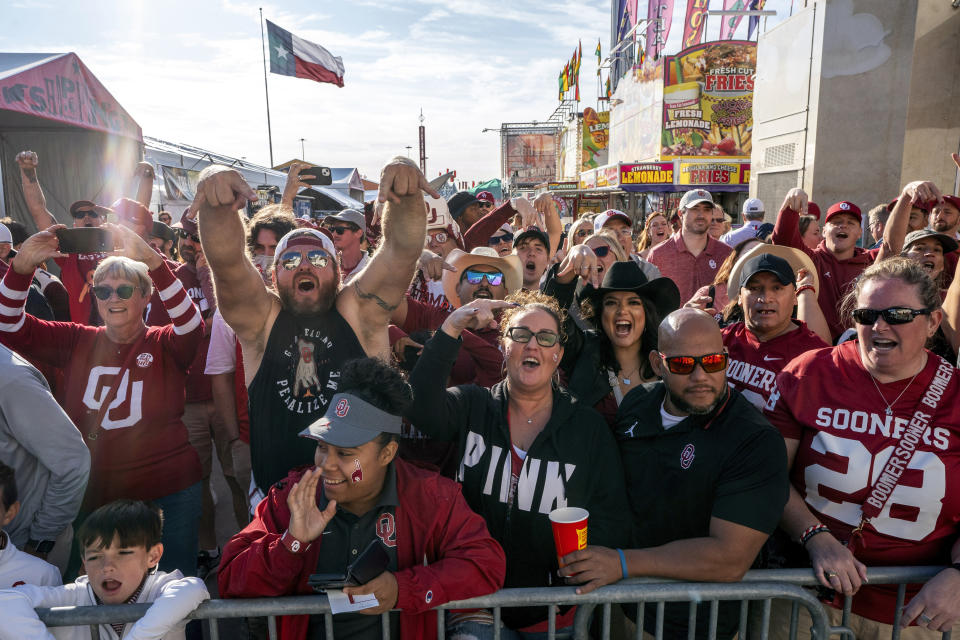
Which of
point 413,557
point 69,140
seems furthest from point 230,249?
point 69,140

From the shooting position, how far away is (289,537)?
6.31ft

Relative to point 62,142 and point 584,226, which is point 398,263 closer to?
point 584,226

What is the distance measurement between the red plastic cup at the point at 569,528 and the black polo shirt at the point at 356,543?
59 centimetres

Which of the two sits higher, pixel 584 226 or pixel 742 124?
pixel 742 124

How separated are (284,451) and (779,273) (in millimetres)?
2458

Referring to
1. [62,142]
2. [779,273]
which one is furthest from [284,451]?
[62,142]

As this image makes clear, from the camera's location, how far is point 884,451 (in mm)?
2221

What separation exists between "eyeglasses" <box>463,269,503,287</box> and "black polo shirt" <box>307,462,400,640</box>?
1.84 meters

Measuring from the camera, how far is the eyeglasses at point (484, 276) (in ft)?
12.4

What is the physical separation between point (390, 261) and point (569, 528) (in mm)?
1427

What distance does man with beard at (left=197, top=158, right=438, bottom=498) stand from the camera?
101 inches

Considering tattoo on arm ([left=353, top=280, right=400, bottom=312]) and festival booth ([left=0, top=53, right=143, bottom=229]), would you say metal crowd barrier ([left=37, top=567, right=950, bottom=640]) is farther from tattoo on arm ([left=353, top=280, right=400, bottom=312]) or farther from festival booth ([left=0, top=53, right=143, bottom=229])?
festival booth ([left=0, top=53, right=143, bottom=229])

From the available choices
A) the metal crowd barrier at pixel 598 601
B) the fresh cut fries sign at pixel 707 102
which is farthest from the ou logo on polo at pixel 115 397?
the fresh cut fries sign at pixel 707 102

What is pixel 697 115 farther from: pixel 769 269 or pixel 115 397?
pixel 115 397
